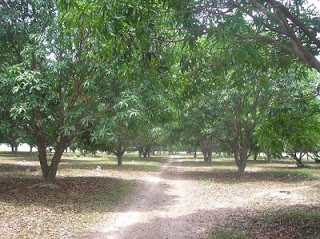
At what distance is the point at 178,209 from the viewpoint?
11.6 meters

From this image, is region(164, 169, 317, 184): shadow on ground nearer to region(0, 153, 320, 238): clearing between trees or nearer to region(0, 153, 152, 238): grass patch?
region(0, 153, 320, 238): clearing between trees

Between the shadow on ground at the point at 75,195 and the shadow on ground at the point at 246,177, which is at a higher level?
the shadow on ground at the point at 75,195

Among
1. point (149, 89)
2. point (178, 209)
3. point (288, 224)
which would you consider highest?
point (149, 89)

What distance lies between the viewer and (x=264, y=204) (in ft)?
41.2

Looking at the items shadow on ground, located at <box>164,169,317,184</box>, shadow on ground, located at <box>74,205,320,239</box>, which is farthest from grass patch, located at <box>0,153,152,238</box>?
shadow on ground, located at <box>164,169,317,184</box>

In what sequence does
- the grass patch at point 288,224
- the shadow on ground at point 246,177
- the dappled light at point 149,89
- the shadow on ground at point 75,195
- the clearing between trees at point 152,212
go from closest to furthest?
1. the dappled light at point 149,89
2. the grass patch at point 288,224
3. the clearing between trees at point 152,212
4. the shadow on ground at point 75,195
5. the shadow on ground at point 246,177

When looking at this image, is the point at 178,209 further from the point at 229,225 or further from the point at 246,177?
the point at 246,177

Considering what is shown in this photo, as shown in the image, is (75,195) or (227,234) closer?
(227,234)

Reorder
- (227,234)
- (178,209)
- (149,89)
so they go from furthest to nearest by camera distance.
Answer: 1. (149,89)
2. (178,209)
3. (227,234)

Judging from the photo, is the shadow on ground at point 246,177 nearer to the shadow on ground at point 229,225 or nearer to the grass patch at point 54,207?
the grass patch at point 54,207

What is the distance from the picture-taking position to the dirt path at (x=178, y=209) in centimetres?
843

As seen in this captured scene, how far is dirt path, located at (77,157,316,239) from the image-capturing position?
843cm

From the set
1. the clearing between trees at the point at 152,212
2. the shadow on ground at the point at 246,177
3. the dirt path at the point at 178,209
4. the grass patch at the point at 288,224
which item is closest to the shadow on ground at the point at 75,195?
the clearing between trees at the point at 152,212

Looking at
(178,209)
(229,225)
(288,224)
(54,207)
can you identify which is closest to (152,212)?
(178,209)
